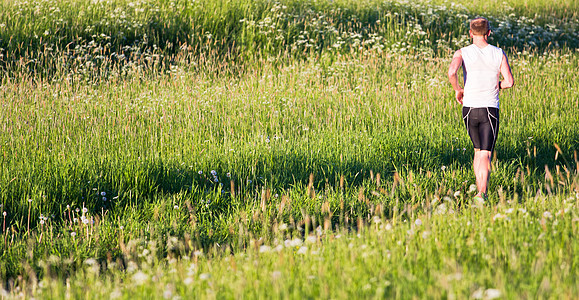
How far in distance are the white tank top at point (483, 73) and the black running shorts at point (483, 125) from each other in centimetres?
7

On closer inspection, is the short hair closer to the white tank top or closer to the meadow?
the white tank top

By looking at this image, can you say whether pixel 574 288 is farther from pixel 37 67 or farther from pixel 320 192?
pixel 37 67

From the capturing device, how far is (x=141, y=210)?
468cm

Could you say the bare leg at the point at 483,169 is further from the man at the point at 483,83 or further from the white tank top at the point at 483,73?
the white tank top at the point at 483,73

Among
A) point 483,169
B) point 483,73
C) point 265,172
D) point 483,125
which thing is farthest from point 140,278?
point 483,73

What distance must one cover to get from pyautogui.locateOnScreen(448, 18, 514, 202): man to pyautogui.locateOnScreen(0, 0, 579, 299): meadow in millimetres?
336

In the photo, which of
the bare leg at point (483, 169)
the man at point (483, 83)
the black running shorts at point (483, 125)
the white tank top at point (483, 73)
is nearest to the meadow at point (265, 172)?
the bare leg at point (483, 169)

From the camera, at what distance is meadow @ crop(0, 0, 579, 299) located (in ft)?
9.43

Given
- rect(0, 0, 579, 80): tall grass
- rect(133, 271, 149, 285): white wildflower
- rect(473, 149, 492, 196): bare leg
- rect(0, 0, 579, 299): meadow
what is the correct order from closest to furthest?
rect(133, 271, 149, 285): white wildflower < rect(0, 0, 579, 299): meadow < rect(473, 149, 492, 196): bare leg < rect(0, 0, 579, 80): tall grass

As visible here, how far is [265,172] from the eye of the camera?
5551mm

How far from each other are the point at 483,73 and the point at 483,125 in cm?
51

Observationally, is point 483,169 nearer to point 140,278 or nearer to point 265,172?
point 265,172

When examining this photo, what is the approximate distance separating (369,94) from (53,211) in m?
5.10

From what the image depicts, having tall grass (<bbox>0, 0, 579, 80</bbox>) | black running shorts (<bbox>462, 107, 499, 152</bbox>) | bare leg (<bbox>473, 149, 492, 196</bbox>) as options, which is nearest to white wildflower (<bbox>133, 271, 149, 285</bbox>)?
bare leg (<bbox>473, 149, 492, 196</bbox>)
